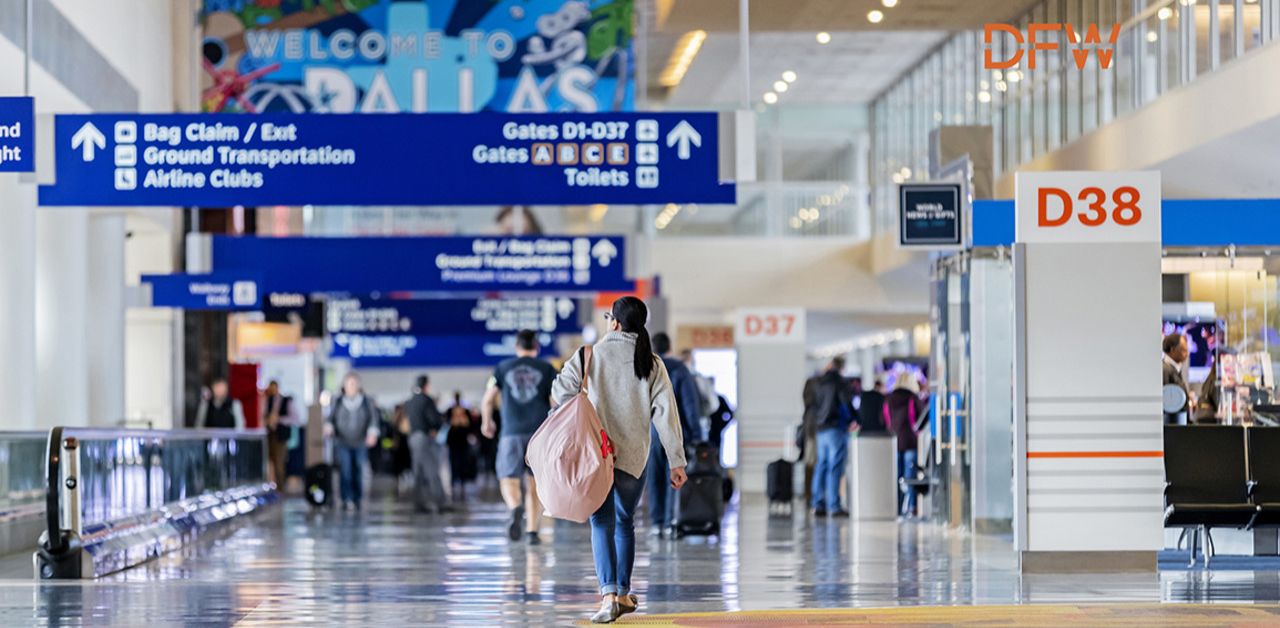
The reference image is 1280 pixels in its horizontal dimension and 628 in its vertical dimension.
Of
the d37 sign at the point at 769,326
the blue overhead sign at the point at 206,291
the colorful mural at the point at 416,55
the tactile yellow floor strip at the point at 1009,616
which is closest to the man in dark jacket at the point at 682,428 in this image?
the colorful mural at the point at 416,55

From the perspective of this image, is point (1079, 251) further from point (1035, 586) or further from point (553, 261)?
point (553, 261)

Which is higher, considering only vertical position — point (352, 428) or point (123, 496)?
point (352, 428)

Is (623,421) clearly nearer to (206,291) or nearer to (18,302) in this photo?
(18,302)

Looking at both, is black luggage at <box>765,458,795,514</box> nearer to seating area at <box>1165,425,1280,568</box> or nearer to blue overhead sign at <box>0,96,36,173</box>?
seating area at <box>1165,425,1280,568</box>

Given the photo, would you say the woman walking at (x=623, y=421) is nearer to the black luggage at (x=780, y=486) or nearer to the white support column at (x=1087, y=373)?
the white support column at (x=1087, y=373)

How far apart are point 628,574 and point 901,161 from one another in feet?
83.3

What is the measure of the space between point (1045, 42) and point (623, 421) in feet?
23.5

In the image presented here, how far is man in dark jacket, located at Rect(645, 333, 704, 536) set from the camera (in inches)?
574

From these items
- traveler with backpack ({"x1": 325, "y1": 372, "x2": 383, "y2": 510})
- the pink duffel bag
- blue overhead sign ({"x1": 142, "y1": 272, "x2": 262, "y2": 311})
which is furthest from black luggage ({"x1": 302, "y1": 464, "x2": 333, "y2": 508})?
the pink duffel bag

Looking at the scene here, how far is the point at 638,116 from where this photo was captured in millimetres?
13555

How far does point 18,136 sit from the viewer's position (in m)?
12.9

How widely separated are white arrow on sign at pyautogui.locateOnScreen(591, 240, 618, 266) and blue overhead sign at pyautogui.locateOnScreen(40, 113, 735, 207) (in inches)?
344

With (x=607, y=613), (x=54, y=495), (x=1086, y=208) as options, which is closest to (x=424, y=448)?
(x=54, y=495)

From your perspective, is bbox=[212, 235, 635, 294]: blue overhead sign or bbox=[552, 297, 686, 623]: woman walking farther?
bbox=[212, 235, 635, 294]: blue overhead sign
